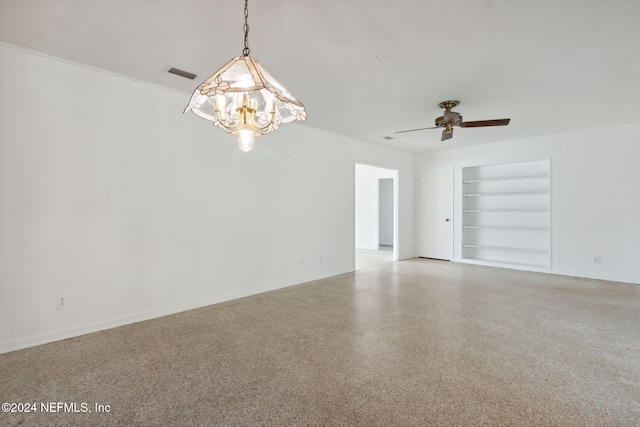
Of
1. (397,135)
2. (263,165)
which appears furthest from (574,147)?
(263,165)

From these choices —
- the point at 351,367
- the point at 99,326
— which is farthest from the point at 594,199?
the point at 99,326

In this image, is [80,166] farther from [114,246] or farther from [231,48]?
[231,48]

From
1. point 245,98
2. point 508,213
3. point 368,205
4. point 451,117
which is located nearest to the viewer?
point 245,98

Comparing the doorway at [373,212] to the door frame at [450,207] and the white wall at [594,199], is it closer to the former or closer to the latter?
the door frame at [450,207]

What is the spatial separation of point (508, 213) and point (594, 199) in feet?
4.80

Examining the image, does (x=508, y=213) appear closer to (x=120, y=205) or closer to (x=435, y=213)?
(x=435, y=213)

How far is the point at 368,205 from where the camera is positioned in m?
9.50

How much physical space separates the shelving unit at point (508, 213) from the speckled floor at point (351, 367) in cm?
239

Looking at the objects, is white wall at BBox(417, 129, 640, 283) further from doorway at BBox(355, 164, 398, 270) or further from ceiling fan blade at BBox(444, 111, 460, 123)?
doorway at BBox(355, 164, 398, 270)

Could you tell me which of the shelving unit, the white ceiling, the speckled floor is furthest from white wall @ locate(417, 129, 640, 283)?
the speckled floor

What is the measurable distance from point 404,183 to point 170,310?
18.9ft

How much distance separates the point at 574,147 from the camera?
18.5ft

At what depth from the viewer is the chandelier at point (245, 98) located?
1.65 meters

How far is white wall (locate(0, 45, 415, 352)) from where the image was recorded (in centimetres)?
276
